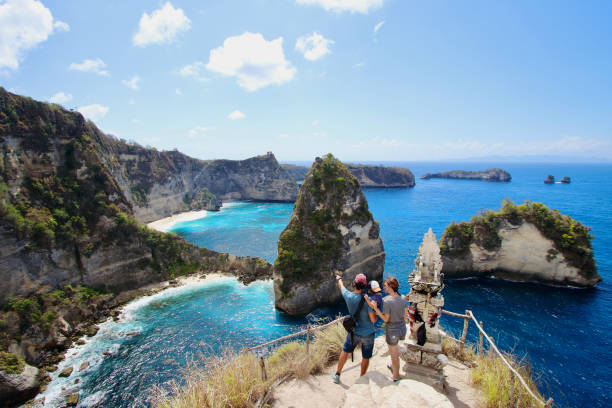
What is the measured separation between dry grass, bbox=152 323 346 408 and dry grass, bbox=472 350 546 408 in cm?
424

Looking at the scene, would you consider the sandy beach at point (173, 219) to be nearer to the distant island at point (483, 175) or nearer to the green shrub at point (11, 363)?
the green shrub at point (11, 363)

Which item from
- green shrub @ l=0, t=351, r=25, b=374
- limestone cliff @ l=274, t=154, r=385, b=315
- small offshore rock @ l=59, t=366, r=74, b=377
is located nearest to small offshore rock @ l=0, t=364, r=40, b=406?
green shrub @ l=0, t=351, r=25, b=374

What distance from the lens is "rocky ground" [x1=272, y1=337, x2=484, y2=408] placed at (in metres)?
6.28

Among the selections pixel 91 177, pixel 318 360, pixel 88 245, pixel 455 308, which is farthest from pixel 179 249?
pixel 318 360

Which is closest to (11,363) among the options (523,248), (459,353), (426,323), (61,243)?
(61,243)

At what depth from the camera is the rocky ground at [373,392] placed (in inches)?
247

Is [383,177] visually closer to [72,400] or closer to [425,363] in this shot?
[72,400]

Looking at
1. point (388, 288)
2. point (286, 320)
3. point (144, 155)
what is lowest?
point (286, 320)

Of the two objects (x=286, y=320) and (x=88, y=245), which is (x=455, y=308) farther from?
(x=88, y=245)

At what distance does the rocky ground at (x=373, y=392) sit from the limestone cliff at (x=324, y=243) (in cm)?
2544

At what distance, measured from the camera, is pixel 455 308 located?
32719mm

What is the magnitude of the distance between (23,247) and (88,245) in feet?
22.4

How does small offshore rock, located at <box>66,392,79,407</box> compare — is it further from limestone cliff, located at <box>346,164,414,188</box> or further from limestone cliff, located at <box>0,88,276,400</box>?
limestone cliff, located at <box>346,164,414,188</box>

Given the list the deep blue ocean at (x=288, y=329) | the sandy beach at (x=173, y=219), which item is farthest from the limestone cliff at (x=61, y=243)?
the sandy beach at (x=173, y=219)
